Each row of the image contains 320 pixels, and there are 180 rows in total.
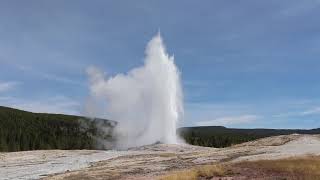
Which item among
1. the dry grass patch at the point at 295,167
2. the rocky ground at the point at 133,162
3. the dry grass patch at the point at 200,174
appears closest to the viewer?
the dry grass patch at the point at 295,167

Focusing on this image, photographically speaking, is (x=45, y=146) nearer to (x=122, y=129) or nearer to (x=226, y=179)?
(x=122, y=129)

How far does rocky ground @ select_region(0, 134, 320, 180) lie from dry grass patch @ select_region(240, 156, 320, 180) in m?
1.77

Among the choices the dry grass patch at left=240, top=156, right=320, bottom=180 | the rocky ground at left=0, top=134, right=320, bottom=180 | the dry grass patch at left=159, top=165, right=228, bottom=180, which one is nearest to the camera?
the dry grass patch at left=240, top=156, right=320, bottom=180

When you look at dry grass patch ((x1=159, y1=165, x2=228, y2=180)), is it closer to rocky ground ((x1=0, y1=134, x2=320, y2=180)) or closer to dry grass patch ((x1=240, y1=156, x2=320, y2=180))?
rocky ground ((x1=0, y1=134, x2=320, y2=180))

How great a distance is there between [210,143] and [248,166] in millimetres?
111978

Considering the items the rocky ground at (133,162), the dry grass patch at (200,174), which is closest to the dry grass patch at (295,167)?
the rocky ground at (133,162)

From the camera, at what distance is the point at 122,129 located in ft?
381

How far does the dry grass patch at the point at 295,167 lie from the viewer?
30.6 meters

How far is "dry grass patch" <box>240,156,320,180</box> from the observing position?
3062 cm

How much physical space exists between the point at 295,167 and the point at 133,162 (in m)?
20.3

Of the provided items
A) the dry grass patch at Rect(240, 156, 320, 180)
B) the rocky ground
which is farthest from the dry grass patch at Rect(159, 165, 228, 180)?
the dry grass patch at Rect(240, 156, 320, 180)

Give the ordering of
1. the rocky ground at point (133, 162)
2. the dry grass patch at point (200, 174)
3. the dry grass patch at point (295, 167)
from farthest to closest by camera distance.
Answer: the rocky ground at point (133, 162)
the dry grass patch at point (200, 174)
the dry grass patch at point (295, 167)

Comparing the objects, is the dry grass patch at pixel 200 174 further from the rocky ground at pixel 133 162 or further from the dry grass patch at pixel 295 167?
the dry grass patch at pixel 295 167

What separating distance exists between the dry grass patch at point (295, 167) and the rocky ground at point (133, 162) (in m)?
1.77
